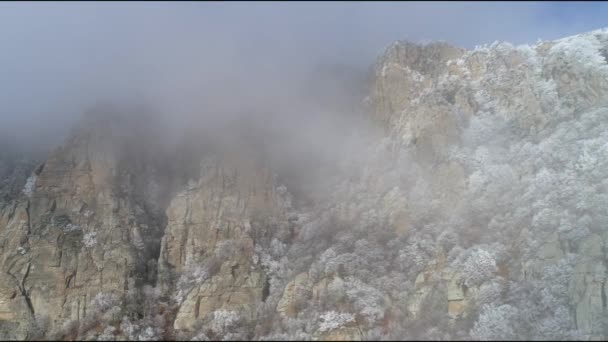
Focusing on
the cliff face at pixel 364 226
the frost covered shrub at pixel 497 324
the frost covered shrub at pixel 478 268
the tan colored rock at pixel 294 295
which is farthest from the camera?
the tan colored rock at pixel 294 295

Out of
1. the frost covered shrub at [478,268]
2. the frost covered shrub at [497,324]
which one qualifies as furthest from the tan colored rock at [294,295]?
the frost covered shrub at [497,324]

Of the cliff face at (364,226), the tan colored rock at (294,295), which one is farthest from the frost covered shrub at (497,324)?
the tan colored rock at (294,295)

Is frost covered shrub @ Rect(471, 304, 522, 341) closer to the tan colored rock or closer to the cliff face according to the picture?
the cliff face

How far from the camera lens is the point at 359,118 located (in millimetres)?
80438

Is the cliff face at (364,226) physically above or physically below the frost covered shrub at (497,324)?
above

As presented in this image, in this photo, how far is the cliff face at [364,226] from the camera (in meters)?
46.9

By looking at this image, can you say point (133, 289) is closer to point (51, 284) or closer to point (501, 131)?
point (51, 284)

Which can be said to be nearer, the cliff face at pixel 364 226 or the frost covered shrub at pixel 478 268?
the cliff face at pixel 364 226

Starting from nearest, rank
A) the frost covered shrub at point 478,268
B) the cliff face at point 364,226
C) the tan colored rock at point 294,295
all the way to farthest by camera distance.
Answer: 1. the cliff face at point 364,226
2. the frost covered shrub at point 478,268
3. the tan colored rock at point 294,295

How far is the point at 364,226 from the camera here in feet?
197

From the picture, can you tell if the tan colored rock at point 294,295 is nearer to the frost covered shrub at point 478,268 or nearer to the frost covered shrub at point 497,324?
the frost covered shrub at point 478,268

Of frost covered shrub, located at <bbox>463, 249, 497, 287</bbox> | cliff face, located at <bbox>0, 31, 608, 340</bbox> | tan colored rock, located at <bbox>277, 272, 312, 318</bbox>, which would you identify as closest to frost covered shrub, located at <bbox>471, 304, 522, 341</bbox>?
cliff face, located at <bbox>0, 31, 608, 340</bbox>

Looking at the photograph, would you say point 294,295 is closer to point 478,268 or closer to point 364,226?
point 364,226

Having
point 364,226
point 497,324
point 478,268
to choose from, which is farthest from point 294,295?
point 497,324
